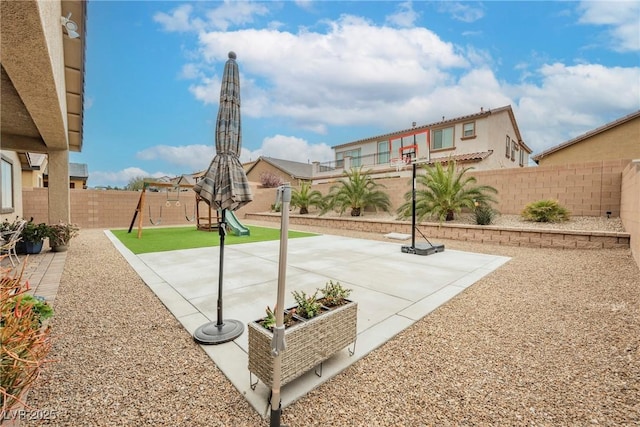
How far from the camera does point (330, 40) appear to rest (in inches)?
454

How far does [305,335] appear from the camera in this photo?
2.03 meters

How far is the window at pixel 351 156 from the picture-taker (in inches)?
971

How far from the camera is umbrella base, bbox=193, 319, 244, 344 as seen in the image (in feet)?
8.79

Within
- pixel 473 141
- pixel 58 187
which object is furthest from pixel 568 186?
pixel 58 187

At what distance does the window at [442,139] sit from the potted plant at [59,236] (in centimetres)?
1947

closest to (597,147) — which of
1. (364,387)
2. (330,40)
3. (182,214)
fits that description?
(330,40)

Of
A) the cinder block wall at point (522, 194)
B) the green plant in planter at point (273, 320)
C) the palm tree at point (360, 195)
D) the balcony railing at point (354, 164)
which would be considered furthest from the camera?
the balcony railing at point (354, 164)

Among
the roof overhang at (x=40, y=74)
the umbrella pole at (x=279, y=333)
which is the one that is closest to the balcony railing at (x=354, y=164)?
the roof overhang at (x=40, y=74)

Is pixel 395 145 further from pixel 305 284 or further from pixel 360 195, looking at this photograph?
pixel 305 284

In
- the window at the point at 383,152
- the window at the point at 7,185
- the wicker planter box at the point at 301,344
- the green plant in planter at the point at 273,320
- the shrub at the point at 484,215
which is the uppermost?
the window at the point at 383,152

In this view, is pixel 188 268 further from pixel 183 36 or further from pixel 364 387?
pixel 183 36

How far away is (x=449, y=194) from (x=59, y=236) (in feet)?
37.7

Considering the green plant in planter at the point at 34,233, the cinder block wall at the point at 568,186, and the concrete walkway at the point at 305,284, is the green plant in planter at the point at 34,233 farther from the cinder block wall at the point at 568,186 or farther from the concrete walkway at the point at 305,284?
the cinder block wall at the point at 568,186

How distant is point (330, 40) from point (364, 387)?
41.1ft
